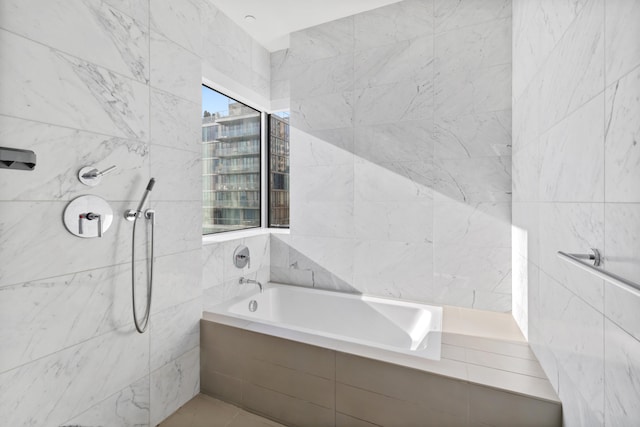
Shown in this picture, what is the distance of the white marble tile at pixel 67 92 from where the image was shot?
1.21 metres

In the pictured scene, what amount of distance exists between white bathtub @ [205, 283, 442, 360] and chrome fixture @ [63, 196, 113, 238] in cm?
96

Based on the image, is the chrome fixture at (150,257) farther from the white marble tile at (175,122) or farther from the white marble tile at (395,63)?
the white marble tile at (395,63)

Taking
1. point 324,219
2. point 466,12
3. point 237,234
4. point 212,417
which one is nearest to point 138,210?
point 237,234

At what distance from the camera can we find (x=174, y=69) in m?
1.92

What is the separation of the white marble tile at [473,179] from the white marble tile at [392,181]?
86 mm

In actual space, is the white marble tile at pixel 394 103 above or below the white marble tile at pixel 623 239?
above

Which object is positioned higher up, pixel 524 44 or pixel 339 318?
pixel 524 44

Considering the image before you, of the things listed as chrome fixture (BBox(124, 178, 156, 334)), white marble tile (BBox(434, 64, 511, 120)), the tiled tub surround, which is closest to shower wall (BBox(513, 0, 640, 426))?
the tiled tub surround

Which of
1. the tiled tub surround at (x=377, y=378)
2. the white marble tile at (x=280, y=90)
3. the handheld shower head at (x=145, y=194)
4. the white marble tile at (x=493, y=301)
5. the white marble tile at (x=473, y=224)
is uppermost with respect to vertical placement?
the white marble tile at (x=280, y=90)

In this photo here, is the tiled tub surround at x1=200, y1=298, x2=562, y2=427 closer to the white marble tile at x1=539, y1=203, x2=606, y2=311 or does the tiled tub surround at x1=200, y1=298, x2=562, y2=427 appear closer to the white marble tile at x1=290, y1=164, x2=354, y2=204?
the white marble tile at x1=539, y1=203, x2=606, y2=311

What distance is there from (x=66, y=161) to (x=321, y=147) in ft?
6.00

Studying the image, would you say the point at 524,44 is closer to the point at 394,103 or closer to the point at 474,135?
the point at 474,135

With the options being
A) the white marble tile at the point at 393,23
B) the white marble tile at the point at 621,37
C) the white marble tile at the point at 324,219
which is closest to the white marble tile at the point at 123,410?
the white marble tile at the point at 324,219

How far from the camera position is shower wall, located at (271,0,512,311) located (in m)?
2.22
